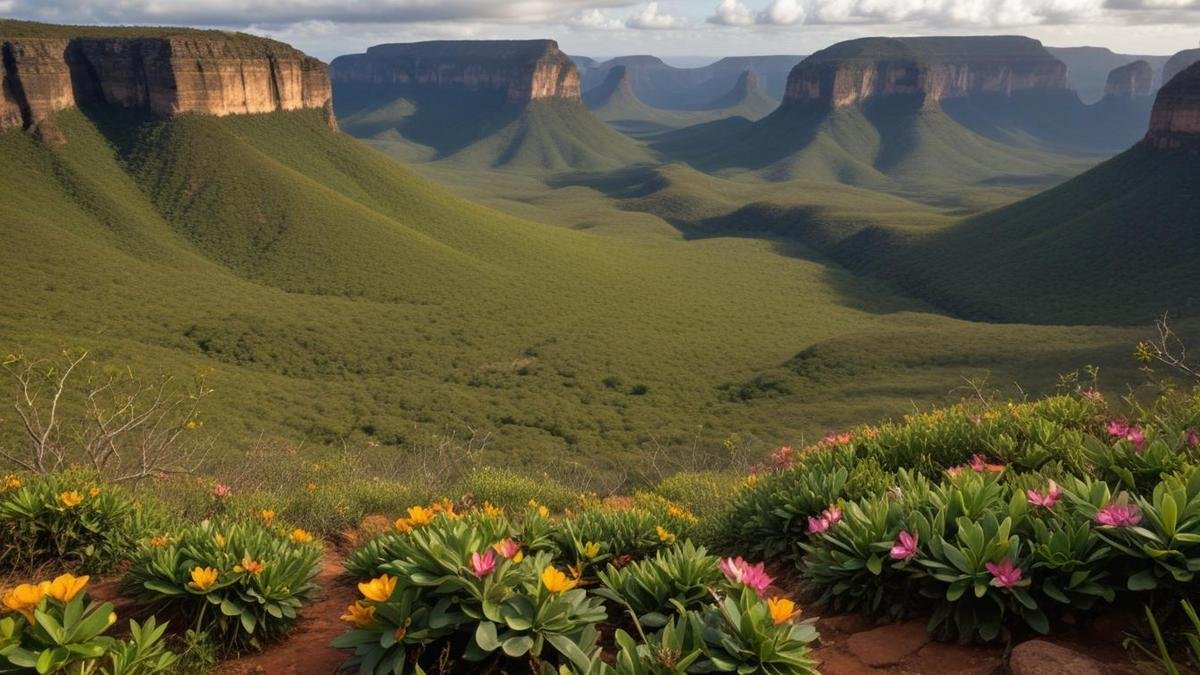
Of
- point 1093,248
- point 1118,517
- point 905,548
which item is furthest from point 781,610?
point 1093,248

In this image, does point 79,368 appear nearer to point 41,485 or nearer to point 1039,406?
point 41,485

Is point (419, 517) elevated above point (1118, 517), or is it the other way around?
point (1118, 517)

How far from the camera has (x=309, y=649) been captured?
4668 millimetres

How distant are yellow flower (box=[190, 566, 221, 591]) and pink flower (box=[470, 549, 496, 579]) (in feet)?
5.65

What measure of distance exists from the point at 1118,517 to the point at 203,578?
5.04 meters

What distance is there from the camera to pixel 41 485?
5930 millimetres

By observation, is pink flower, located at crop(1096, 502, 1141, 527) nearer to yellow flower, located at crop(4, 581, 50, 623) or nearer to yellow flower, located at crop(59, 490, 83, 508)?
yellow flower, located at crop(4, 581, 50, 623)

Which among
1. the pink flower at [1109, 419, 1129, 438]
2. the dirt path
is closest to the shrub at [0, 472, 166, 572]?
the dirt path

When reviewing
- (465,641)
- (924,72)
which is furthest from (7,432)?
(924,72)

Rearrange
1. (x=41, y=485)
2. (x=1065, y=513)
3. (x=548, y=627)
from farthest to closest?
(x=41, y=485), (x=1065, y=513), (x=548, y=627)

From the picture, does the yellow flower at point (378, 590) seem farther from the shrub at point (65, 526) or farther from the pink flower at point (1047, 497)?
the pink flower at point (1047, 497)

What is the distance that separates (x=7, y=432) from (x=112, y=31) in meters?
61.1

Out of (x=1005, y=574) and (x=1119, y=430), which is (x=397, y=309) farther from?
(x=1005, y=574)

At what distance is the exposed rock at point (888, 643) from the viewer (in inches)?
163
